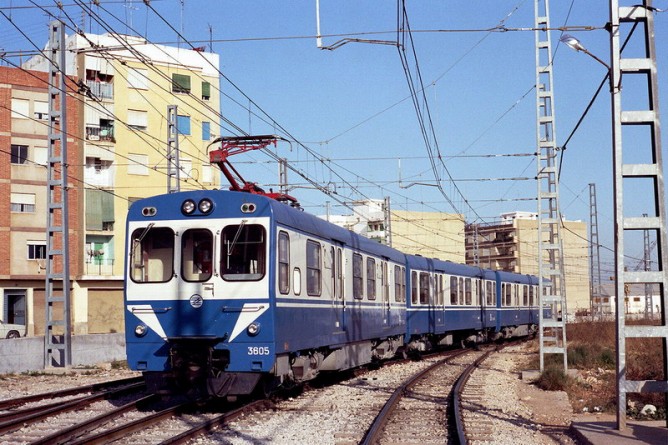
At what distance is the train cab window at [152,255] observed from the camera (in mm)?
12742

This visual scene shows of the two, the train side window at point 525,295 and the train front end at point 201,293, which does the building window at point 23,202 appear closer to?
the train side window at point 525,295

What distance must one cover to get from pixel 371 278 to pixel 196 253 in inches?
279

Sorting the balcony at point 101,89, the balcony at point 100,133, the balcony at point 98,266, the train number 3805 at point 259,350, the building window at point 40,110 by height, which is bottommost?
the train number 3805 at point 259,350

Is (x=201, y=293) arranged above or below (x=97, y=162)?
below

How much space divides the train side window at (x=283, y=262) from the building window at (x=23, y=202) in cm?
3524

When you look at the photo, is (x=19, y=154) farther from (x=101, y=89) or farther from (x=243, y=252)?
(x=243, y=252)

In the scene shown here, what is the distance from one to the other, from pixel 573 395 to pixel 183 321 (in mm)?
7931

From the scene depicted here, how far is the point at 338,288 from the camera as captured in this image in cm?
1608

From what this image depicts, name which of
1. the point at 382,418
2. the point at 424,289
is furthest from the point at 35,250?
the point at 382,418

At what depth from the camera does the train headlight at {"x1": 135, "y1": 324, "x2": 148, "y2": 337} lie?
41.3 ft

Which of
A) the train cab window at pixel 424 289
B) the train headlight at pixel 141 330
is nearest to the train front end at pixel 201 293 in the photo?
the train headlight at pixel 141 330

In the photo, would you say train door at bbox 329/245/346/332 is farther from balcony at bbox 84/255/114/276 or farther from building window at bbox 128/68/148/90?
building window at bbox 128/68/148/90

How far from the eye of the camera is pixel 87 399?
13.4 metres

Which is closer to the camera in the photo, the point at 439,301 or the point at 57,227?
the point at 57,227
